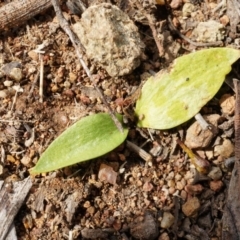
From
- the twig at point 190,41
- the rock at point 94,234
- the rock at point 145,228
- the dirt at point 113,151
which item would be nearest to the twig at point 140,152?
the dirt at point 113,151

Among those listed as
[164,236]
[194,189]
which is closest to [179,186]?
[194,189]

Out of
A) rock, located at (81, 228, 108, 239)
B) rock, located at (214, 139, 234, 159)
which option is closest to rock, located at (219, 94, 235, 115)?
rock, located at (214, 139, 234, 159)

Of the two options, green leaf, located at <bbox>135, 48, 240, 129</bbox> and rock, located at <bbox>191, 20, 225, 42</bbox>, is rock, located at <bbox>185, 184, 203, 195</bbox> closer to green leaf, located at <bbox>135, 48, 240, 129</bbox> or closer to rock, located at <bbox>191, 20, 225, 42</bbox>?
green leaf, located at <bbox>135, 48, 240, 129</bbox>

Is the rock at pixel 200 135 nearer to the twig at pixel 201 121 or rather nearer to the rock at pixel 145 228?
the twig at pixel 201 121

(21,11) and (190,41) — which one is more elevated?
(21,11)

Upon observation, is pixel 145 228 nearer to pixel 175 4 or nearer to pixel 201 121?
pixel 201 121

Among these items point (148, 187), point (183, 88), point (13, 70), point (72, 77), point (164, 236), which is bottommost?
point (164, 236)
